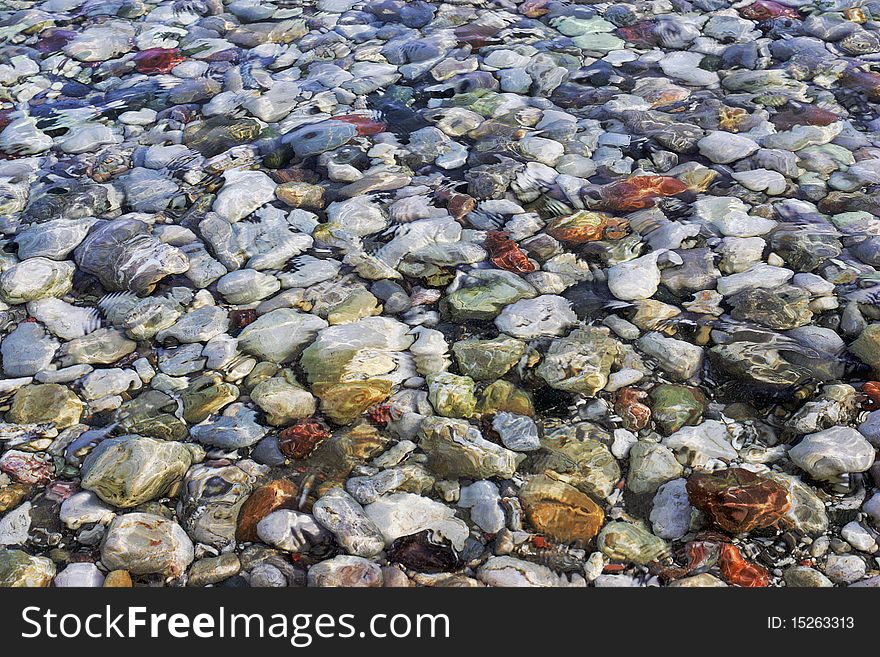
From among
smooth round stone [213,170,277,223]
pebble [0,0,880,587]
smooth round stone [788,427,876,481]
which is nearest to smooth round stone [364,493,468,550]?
pebble [0,0,880,587]

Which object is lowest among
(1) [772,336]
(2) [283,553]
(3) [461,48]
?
(2) [283,553]

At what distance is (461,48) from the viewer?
3416mm

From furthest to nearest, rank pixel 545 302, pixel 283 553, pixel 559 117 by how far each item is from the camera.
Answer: pixel 559 117 → pixel 545 302 → pixel 283 553

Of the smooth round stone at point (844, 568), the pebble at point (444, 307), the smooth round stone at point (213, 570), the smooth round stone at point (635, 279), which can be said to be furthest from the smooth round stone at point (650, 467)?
the smooth round stone at point (213, 570)

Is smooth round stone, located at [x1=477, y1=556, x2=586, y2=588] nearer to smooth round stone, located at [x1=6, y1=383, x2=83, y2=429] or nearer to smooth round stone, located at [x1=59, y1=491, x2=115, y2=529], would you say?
smooth round stone, located at [x1=59, y1=491, x2=115, y2=529]

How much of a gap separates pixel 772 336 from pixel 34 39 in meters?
3.34

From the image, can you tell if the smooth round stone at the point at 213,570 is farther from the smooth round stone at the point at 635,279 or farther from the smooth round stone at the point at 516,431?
the smooth round stone at the point at 635,279

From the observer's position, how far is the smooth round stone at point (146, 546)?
1.65 m

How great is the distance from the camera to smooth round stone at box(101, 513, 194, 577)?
1.65 meters

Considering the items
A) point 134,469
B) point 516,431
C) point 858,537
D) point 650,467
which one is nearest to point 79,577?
point 134,469

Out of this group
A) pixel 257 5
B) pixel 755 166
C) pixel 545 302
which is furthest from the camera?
pixel 257 5

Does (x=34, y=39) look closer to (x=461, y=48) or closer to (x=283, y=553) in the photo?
(x=461, y=48)

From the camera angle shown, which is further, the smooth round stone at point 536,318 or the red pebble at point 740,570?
the smooth round stone at point 536,318
